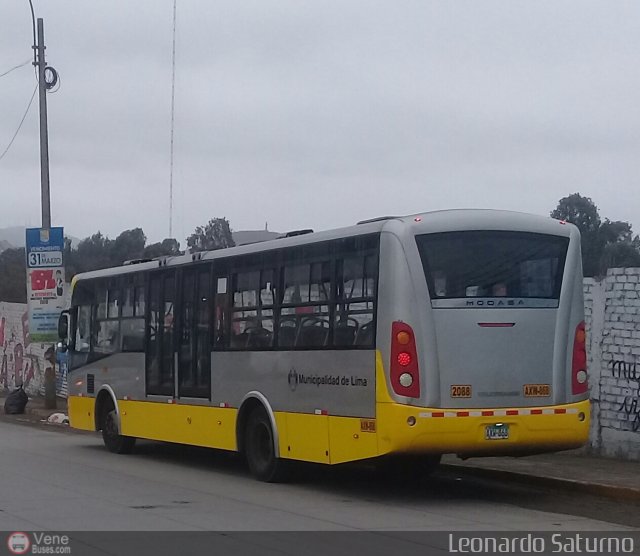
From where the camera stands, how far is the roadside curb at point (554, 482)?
491 inches

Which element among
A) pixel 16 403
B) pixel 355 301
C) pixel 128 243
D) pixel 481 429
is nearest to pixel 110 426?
pixel 355 301

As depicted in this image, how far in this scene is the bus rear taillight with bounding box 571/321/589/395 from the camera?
12.9 m

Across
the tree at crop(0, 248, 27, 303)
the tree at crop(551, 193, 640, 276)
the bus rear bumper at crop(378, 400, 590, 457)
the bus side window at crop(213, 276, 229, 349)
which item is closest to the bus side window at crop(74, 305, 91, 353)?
the bus side window at crop(213, 276, 229, 349)

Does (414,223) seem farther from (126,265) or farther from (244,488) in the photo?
(126,265)

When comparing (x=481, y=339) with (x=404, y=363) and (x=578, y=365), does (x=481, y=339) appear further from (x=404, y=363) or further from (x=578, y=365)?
(x=578, y=365)

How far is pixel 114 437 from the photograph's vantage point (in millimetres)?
19000

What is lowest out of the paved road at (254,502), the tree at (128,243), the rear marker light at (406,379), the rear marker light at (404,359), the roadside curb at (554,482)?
the paved road at (254,502)

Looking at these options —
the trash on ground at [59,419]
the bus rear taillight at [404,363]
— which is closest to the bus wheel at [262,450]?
the bus rear taillight at [404,363]

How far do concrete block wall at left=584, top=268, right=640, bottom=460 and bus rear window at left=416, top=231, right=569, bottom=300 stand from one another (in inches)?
126

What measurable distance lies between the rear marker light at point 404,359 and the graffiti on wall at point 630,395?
194 inches

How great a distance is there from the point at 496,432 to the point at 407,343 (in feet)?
4.48

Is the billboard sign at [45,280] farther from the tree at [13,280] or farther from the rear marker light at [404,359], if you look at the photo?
the tree at [13,280]
